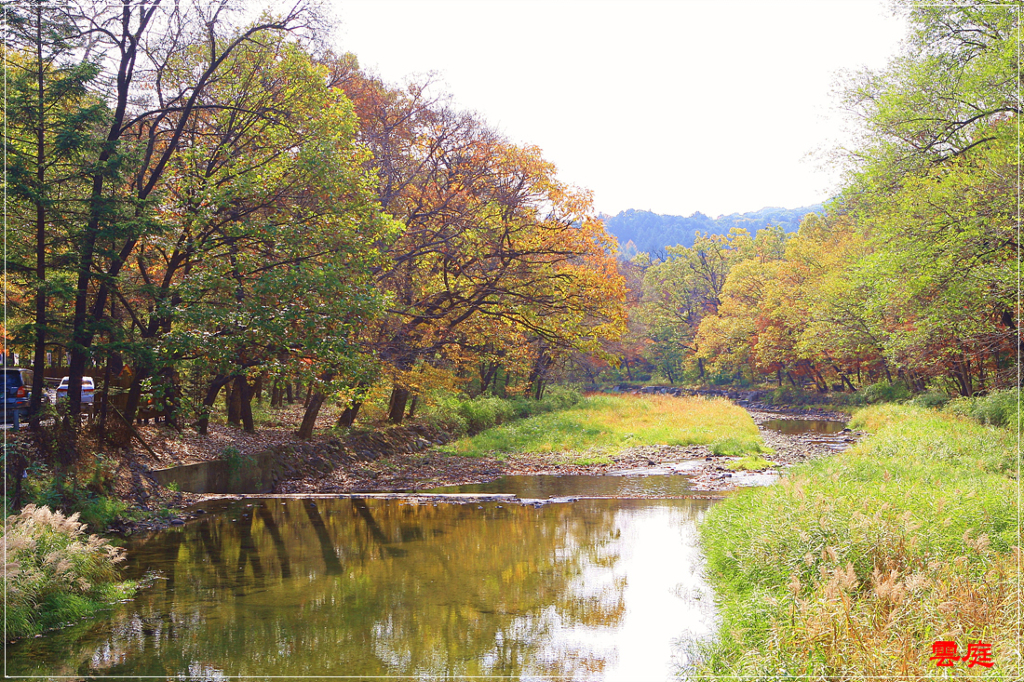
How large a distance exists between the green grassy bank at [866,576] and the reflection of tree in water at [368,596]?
1462mm

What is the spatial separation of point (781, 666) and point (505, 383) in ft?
109

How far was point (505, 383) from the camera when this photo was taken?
38000mm

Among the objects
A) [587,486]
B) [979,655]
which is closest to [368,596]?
[979,655]

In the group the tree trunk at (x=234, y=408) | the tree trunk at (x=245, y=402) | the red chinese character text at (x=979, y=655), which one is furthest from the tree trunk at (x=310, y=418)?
the red chinese character text at (x=979, y=655)

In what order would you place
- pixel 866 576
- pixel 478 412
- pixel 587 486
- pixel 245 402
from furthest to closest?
pixel 478 412 → pixel 245 402 → pixel 587 486 → pixel 866 576

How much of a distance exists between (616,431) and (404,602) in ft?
63.3

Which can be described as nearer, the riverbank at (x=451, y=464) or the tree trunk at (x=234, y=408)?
the riverbank at (x=451, y=464)

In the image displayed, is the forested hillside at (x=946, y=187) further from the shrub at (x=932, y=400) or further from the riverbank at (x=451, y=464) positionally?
the riverbank at (x=451, y=464)

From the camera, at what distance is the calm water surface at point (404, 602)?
588 centimetres

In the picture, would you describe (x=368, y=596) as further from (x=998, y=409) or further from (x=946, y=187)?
(x=998, y=409)

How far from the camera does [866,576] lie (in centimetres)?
Answer: 614

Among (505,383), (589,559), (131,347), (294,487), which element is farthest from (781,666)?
(505,383)

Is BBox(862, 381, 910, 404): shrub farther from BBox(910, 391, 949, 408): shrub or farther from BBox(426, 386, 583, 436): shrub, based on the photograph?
BBox(426, 386, 583, 436): shrub

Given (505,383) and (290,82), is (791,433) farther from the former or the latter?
(290,82)
